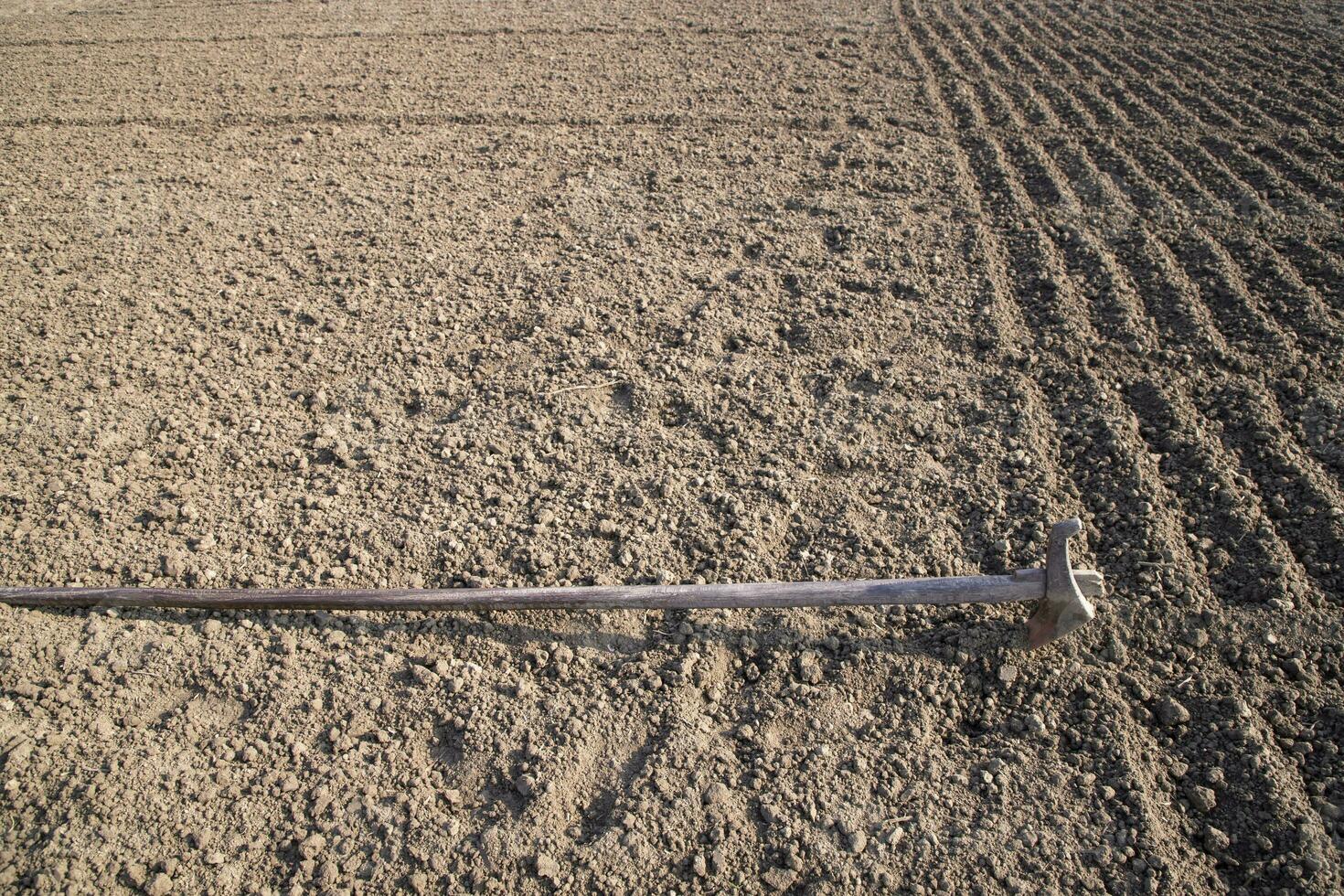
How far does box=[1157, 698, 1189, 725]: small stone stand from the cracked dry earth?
0.05 feet

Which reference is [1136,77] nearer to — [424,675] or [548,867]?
[424,675]

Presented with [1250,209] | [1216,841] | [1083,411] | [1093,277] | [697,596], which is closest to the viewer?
[1216,841]

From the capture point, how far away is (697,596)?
275cm

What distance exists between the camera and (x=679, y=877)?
228 cm

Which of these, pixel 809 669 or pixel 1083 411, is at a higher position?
pixel 1083 411

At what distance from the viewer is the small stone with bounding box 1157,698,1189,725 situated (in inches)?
99.2

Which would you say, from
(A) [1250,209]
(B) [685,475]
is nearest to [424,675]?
(B) [685,475]

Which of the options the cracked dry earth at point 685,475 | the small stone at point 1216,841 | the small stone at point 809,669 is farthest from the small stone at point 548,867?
the small stone at point 1216,841

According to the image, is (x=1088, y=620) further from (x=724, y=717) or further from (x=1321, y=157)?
Answer: (x=1321, y=157)

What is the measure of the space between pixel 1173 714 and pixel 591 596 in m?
1.87

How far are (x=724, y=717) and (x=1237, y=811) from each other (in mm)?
1476

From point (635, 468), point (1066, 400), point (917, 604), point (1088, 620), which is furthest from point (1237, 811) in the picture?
point (635, 468)

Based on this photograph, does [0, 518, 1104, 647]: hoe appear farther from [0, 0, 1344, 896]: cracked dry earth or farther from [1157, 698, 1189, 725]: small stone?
[1157, 698, 1189, 725]: small stone

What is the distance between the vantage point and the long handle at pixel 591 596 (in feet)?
8.74
